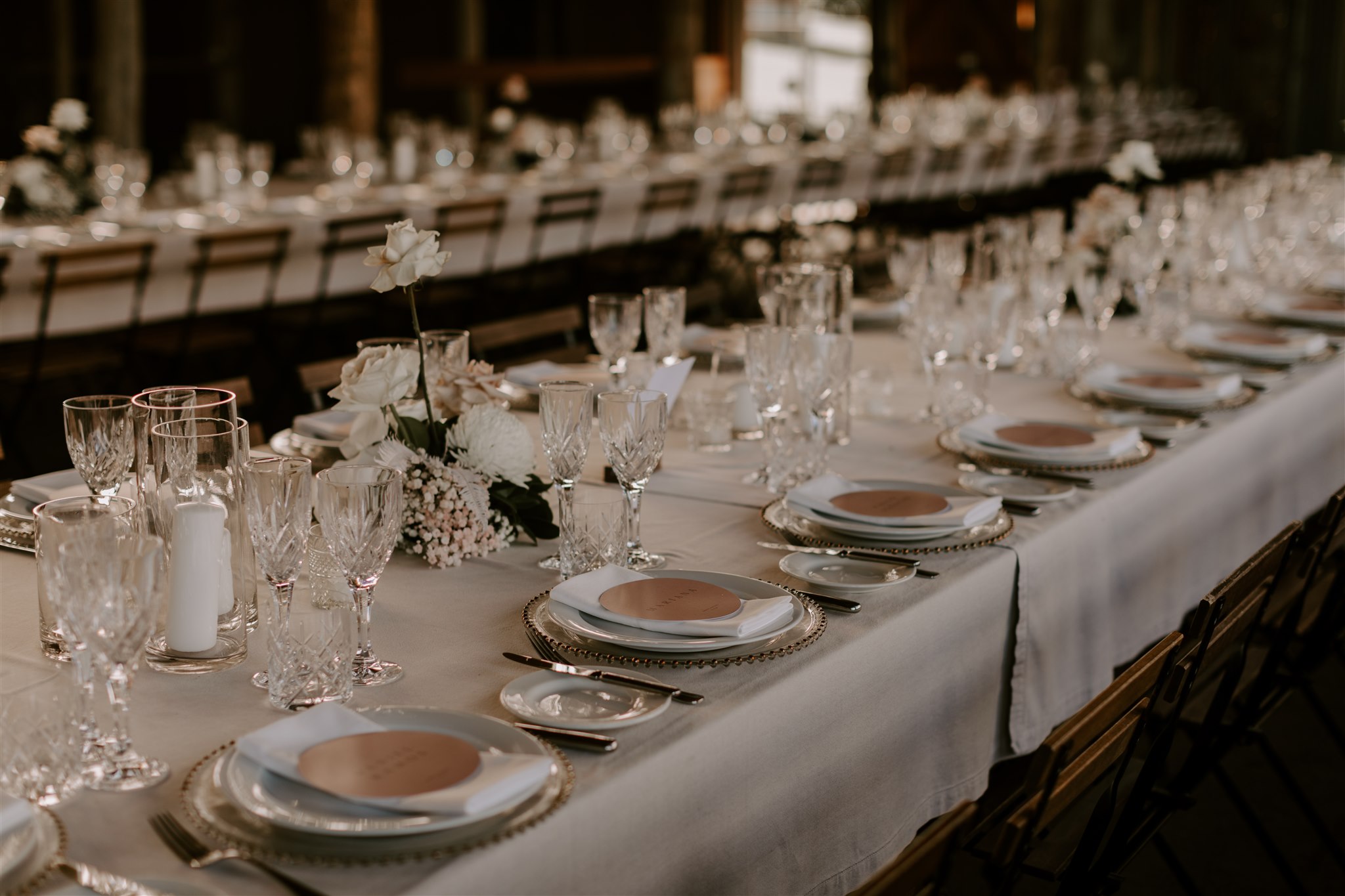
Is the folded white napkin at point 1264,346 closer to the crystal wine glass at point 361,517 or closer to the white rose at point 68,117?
the crystal wine glass at point 361,517

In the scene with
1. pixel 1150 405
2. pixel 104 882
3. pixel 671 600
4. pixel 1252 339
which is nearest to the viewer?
pixel 104 882

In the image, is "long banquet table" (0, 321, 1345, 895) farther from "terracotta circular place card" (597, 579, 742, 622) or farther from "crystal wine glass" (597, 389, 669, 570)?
"crystal wine glass" (597, 389, 669, 570)

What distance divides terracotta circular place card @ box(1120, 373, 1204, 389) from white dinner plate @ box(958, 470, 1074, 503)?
75 centimetres

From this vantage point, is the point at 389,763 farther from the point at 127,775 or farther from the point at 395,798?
the point at 127,775

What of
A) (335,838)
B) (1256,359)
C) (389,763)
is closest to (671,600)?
(389,763)

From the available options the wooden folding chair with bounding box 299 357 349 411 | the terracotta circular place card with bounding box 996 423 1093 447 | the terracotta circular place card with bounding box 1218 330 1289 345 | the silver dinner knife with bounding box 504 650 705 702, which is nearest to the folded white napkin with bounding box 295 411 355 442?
the wooden folding chair with bounding box 299 357 349 411

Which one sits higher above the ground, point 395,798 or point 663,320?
point 663,320

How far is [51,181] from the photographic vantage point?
17.4 ft

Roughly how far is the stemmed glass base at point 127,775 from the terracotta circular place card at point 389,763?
0.52 ft

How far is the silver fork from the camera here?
1237 mm

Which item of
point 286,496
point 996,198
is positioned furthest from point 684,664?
point 996,198

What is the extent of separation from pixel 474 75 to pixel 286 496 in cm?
1055

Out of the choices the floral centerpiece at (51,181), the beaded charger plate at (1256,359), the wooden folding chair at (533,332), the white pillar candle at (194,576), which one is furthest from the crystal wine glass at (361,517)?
the floral centerpiece at (51,181)

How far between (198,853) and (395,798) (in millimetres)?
176
